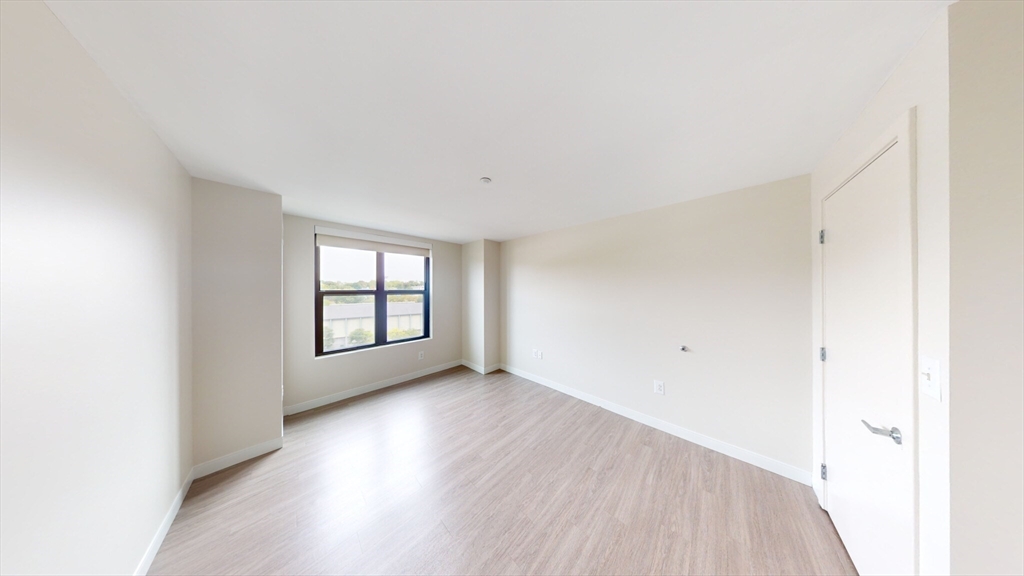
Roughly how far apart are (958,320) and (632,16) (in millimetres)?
1307

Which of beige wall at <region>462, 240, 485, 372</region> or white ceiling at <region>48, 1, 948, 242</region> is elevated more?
white ceiling at <region>48, 1, 948, 242</region>

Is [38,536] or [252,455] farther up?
[38,536]

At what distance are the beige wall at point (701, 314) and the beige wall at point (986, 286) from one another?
1.31m

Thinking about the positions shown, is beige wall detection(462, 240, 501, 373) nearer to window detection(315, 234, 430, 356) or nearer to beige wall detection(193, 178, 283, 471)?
window detection(315, 234, 430, 356)

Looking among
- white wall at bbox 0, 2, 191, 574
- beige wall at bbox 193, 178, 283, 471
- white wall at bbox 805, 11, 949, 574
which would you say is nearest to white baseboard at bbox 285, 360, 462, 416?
beige wall at bbox 193, 178, 283, 471

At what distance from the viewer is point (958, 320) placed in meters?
0.76

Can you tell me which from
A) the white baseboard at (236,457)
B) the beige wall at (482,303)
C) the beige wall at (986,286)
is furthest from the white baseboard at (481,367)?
the beige wall at (986,286)

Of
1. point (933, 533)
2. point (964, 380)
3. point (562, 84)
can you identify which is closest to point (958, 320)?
point (964, 380)

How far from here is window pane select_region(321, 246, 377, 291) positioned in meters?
3.12

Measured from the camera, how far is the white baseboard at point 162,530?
1.26m

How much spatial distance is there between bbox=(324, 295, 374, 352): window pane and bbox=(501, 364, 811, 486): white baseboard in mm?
2573

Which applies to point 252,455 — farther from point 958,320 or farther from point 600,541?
point 958,320

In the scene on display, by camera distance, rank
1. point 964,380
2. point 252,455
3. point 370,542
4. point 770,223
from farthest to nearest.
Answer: point 252,455, point 770,223, point 370,542, point 964,380

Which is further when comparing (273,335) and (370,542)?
(273,335)
